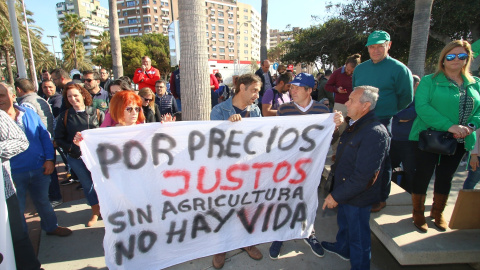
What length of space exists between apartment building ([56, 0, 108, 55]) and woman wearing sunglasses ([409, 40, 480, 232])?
11225 cm

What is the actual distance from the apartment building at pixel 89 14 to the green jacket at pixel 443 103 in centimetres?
11223

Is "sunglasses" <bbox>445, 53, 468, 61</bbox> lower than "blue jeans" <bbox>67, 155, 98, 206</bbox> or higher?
higher

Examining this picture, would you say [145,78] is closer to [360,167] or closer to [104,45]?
[360,167]

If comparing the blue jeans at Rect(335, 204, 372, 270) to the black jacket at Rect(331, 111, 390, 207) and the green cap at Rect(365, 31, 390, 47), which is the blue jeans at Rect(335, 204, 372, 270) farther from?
the green cap at Rect(365, 31, 390, 47)

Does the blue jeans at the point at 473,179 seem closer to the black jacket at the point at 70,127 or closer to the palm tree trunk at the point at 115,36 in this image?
the black jacket at the point at 70,127

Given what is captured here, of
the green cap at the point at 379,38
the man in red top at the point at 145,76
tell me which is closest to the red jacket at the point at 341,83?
the green cap at the point at 379,38

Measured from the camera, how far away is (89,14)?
336 feet

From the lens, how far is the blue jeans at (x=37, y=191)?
2.58m

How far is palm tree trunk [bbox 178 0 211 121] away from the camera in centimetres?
290

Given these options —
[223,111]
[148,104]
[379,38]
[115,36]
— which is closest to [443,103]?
[379,38]

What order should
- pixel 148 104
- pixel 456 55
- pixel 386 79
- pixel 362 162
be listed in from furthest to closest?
pixel 148 104, pixel 386 79, pixel 456 55, pixel 362 162

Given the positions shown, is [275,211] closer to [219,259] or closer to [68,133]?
[219,259]

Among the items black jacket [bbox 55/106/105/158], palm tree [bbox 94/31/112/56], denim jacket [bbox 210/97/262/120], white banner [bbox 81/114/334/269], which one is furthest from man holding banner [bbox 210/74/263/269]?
palm tree [bbox 94/31/112/56]

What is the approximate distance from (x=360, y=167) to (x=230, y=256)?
1579mm
